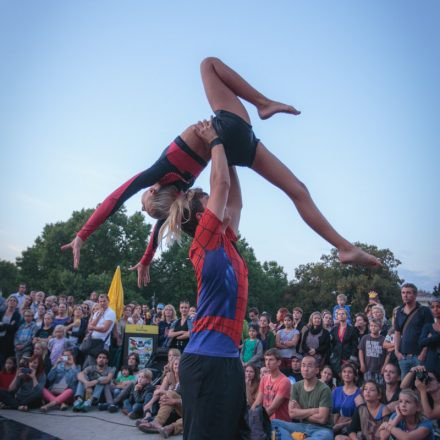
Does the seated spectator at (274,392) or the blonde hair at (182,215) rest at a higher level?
the blonde hair at (182,215)

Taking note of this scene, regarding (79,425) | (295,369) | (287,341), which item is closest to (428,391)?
(295,369)

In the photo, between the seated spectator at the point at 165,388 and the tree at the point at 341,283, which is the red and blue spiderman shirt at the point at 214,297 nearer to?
the seated spectator at the point at 165,388

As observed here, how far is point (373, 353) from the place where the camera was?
19.5 feet

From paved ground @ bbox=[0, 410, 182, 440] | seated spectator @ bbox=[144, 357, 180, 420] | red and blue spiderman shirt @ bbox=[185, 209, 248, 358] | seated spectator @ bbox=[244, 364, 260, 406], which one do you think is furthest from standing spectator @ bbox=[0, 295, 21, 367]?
red and blue spiderman shirt @ bbox=[185, 209, 248, 358]

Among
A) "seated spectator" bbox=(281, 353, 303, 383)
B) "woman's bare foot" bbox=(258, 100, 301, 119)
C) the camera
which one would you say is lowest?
"seated spectator" bbox=(281, 353, 303, 383)

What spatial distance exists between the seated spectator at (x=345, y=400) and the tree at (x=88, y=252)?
23.8m

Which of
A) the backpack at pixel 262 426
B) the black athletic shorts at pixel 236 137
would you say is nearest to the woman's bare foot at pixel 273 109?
the black athletic shorts at pixel 236 137

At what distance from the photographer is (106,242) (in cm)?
3083

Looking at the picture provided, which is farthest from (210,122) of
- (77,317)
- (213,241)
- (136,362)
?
(77,317)

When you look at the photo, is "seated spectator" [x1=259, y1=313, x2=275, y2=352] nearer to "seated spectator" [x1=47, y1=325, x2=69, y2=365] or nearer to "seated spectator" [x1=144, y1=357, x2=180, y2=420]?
"seated spectator" [x1=144, y1=357, x2=180, y2=420]

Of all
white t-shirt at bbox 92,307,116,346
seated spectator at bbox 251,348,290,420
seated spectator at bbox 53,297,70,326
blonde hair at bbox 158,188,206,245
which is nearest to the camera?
blonde hair at bbox 158,188,206,245

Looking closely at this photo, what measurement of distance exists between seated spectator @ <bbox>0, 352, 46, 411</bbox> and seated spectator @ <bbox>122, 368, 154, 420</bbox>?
4.63ft

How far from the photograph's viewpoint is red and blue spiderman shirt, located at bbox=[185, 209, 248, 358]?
7.07 feet

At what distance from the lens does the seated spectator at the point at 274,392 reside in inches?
210
